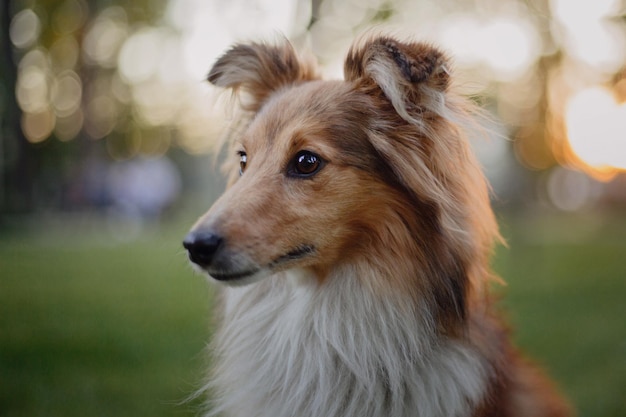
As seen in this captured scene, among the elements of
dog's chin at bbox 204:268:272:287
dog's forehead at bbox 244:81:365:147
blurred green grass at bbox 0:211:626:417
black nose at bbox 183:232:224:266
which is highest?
dog's forehead at bbox 244:81:365:147

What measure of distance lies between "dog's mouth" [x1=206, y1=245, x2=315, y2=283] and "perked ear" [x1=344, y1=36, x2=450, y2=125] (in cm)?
94

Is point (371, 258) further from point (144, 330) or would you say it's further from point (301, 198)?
point (144, 330)

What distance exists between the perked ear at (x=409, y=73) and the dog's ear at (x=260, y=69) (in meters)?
0.86

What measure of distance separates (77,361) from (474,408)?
13.3ft

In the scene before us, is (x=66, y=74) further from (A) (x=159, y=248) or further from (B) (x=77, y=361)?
(B) (x=77, y=361)

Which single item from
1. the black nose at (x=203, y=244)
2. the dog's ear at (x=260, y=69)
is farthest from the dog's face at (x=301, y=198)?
the dog's ear at (x=260, y=69)

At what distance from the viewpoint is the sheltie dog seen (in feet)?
10.2

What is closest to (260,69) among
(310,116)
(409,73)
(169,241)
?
(310,116)

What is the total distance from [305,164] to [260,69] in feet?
3.73

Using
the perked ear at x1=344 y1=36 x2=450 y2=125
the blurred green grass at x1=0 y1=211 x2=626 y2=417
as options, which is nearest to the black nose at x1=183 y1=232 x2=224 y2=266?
the blurred green grass at x1=0 y1=211 x2=626 y2=417

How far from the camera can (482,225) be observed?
3467 millimetres

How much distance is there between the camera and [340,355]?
3260 millimetres

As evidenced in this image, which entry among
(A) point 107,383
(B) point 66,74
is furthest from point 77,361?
(B) point 66,74

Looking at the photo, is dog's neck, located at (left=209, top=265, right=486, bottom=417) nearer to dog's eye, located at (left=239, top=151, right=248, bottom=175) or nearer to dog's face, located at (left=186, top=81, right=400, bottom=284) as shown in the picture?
dog's face, located at (left=186, top=81, right=400, bottom=284)
